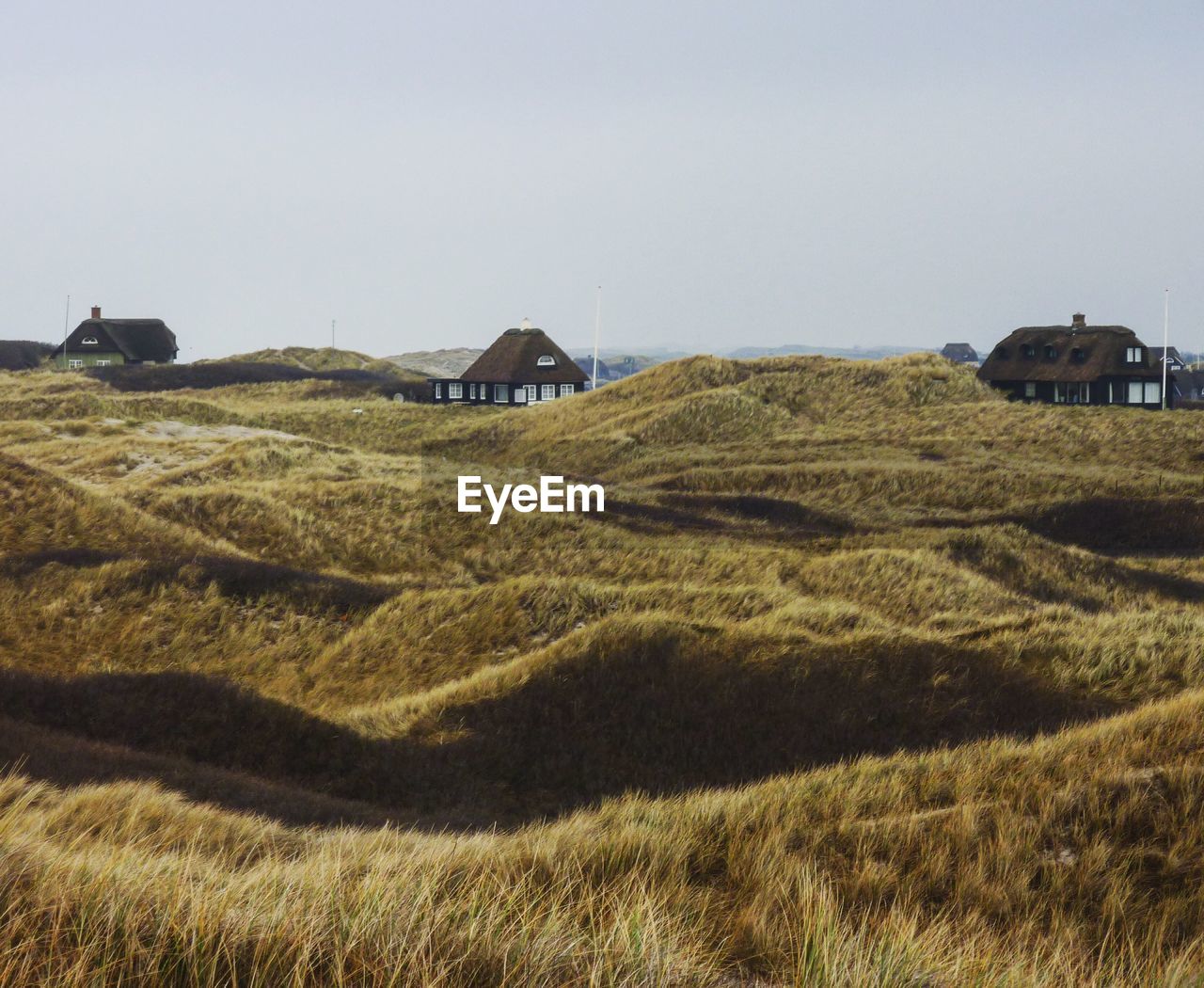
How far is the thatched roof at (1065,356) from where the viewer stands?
88562 millimetres

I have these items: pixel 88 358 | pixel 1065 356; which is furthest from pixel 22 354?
pixel 1065 356

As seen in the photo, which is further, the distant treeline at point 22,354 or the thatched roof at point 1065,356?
the distant treeline at point 22,354

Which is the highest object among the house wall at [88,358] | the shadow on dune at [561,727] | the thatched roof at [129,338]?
the thatched roof at [129,338]

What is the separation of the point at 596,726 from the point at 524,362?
8272 centimetres

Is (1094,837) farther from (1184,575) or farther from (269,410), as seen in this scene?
(269,410)

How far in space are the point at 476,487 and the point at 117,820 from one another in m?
33.7

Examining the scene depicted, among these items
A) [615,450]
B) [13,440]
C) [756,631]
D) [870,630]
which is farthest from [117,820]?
[615,450]

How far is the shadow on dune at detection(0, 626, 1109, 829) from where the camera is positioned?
46.0ft

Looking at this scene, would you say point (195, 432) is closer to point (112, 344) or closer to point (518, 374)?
point (518, 374)

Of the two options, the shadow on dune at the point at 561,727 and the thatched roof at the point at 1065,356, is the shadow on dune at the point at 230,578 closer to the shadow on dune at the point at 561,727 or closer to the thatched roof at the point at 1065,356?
the shadow on dune at the point at 561,727

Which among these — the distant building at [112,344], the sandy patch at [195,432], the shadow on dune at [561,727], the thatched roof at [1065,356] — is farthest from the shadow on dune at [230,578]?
the distant building at [112,344]

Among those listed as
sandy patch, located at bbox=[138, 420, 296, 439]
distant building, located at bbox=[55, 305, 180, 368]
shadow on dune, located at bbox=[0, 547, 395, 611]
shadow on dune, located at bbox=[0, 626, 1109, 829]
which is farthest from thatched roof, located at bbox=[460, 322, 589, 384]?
shadow on dune, located at bbox=[0, 626, 1109, 829]

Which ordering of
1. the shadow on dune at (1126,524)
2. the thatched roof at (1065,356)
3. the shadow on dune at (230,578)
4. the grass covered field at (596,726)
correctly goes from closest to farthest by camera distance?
the grass covered field at (596,726), the shadow on dune at (230,578), the shadow on dune at (1126,524), the thatched roof at (1065,356)

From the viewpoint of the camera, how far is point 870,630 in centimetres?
2139
